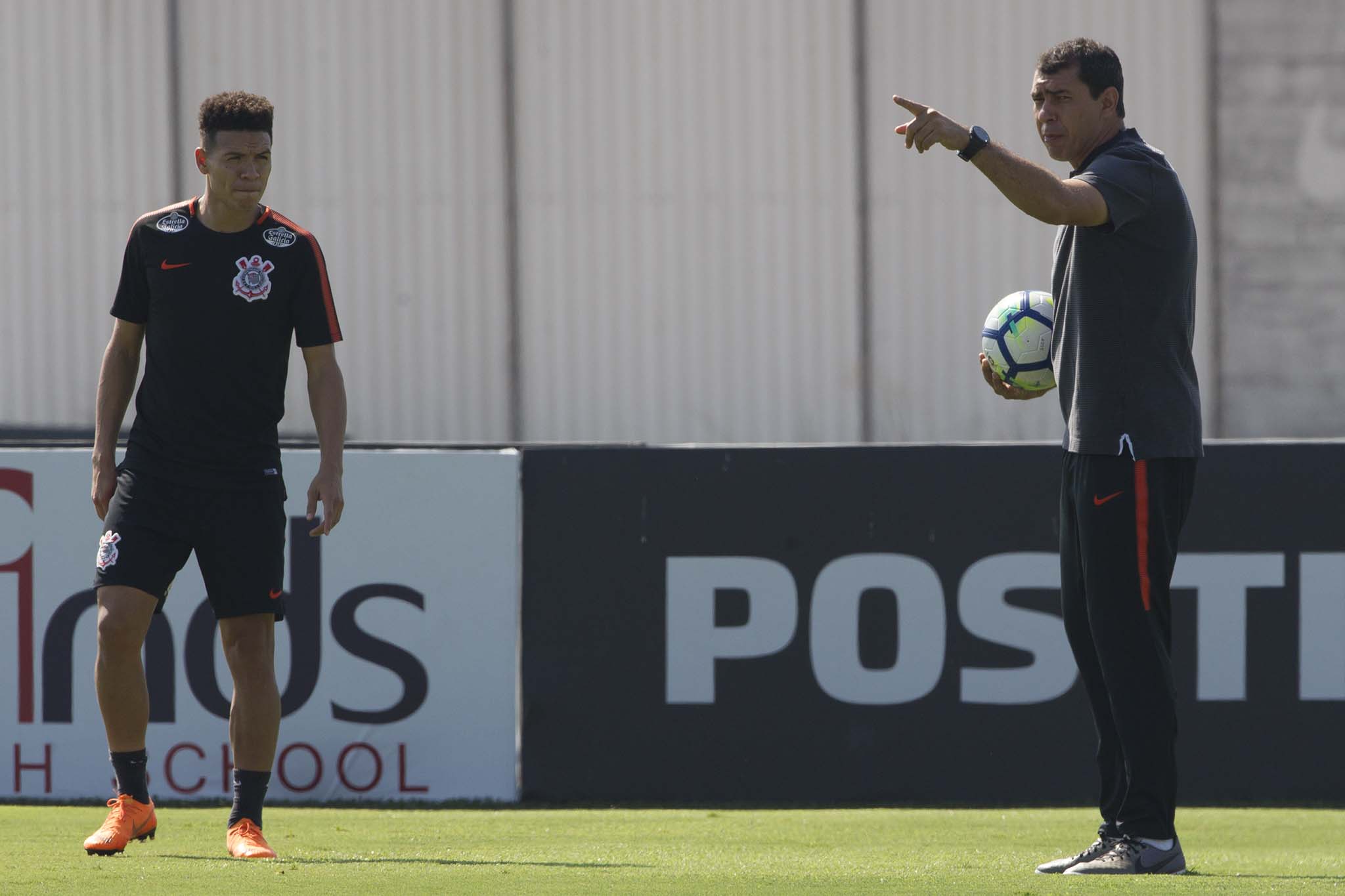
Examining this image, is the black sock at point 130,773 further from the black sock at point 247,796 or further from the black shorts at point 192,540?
the black shorts at point 192,540

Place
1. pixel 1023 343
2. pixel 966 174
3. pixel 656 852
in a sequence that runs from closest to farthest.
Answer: pixel 1023 343
pixel 656 852
pixel 966 174

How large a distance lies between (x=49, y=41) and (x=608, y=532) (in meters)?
6.77

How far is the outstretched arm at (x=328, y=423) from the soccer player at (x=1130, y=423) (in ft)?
5.61

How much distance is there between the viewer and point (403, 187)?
10703mm

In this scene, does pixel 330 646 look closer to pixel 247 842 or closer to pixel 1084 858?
pixel 247 842

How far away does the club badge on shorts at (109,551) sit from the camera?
391 centimetres

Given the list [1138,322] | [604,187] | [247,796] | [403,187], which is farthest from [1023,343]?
[403,187]

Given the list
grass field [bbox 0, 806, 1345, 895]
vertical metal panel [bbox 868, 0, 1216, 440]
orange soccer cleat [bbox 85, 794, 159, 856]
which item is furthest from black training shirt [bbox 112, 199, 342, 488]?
vertical metal panel [bbox 868, 0, 1216, 440]

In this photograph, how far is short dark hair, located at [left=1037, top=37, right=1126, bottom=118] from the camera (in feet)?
11.8

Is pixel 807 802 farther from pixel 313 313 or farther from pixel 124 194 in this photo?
pixel 124 194

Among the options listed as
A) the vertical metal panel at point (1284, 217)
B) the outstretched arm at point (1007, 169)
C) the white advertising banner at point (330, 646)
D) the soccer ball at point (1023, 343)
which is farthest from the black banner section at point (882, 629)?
the vertical metal panel at point (1284, 217)

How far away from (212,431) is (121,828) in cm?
95

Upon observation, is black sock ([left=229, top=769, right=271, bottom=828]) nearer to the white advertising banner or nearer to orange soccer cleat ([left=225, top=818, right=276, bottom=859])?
orange soccer cleat ([left=225, top=818, right=276, bottom=859])

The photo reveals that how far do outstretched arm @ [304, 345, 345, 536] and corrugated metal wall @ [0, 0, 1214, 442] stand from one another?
21.8 ft
